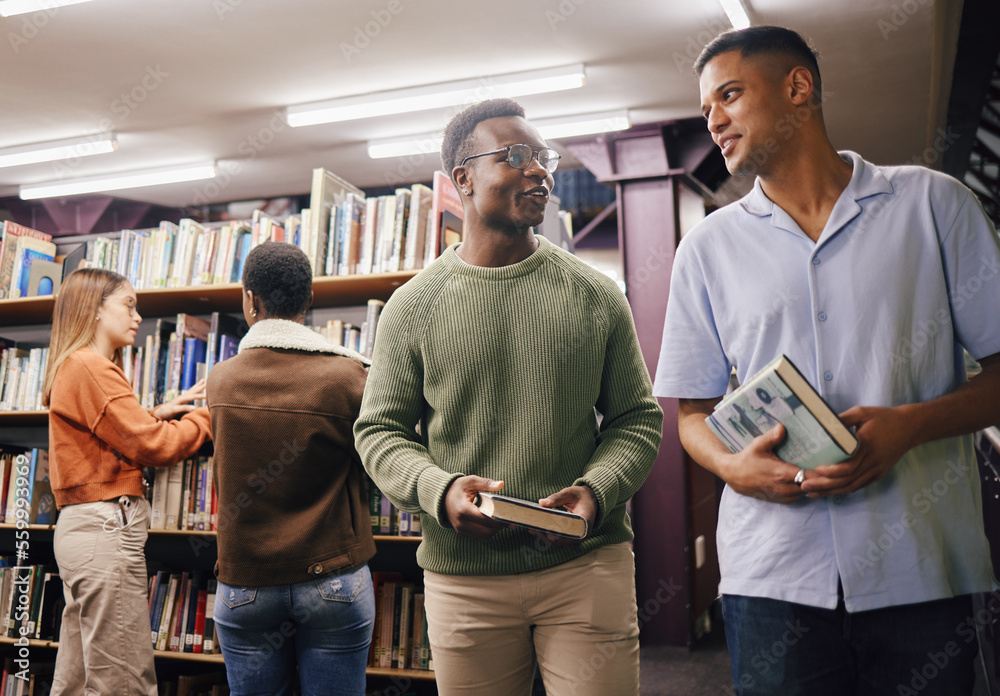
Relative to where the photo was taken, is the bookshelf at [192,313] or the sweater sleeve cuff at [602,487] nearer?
the sweater sleeve cuff at [602,487]

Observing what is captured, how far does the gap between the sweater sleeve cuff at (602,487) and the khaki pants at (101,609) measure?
1.99 meters

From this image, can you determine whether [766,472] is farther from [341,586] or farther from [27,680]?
[27,680]

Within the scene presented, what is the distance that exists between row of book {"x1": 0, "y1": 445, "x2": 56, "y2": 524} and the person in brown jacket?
1.91 metres

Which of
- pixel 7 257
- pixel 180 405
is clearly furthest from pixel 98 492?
pixel 7 257

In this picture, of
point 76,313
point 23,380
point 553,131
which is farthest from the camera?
point 553,131

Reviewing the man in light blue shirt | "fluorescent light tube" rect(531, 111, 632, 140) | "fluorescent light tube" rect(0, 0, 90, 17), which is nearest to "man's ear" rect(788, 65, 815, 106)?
the man in light blue shirt

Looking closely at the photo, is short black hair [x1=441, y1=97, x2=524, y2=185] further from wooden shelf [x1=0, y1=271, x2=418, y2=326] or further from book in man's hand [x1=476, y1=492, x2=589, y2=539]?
wooden shelf [x1=0, y1=271, x2=418, y2=326]

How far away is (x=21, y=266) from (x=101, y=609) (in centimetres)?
199

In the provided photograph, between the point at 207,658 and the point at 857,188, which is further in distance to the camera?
the point at 207,658

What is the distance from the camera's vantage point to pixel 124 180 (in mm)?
6254

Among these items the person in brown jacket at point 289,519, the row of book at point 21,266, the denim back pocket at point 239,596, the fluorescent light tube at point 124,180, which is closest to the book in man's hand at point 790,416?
the person in brown jacket at point 289,519

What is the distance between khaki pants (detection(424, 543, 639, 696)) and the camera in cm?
132

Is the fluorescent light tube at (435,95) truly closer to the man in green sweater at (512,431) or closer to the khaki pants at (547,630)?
the man in green sweater at (512,431)

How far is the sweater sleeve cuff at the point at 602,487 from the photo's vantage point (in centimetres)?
132
